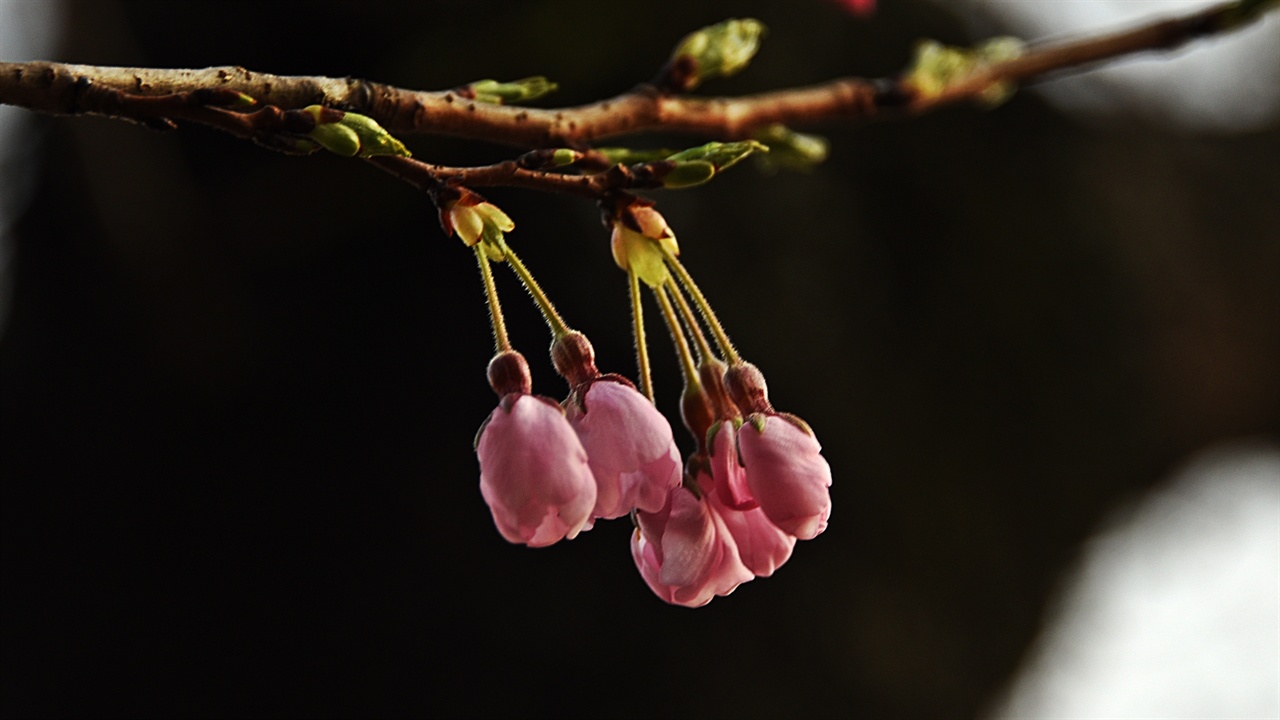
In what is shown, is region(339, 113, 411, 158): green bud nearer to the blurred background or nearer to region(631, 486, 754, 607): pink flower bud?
region(631, 486, 754, 607): pink flower bud

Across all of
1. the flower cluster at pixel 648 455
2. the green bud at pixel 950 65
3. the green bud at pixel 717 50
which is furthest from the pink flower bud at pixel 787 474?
→ the green bud at pixel 950 65

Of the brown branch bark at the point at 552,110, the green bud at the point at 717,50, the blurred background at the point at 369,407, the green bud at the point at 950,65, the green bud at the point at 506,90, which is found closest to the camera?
the brown branch bark at the point at 552,110

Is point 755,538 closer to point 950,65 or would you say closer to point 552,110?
point 552,110

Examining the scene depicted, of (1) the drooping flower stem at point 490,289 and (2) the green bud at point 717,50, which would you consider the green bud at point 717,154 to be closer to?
(1) the drooping flower stem at point 490,289

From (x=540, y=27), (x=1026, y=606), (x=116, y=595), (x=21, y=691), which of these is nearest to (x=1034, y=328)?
(x=1026, y=606)

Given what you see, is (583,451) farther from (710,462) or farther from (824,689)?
(824,689)

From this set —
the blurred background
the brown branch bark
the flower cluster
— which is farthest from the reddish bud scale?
the blurred background

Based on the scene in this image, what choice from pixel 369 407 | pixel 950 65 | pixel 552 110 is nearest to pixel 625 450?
pixel 552 110
